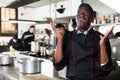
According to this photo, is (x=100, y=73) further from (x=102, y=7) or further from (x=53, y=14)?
(x=53, y=14)

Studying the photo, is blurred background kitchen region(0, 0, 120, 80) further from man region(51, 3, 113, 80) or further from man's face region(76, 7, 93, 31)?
man's face region(76, 7, 93, 31)

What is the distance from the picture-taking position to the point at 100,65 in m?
1.69

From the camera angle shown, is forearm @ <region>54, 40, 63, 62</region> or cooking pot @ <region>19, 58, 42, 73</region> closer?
forearm @ <region>54, 40, 63, 62</region>

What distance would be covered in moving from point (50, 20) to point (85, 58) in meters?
3.19

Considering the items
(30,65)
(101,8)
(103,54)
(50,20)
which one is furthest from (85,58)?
(101,8)

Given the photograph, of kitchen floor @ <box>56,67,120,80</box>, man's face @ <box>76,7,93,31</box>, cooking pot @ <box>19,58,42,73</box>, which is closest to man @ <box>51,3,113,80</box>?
man's face @ <box>76,7,93,31</box>

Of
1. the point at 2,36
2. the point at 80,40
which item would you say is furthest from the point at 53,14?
the point at 80,40

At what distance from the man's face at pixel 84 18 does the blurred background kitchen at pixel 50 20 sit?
482mm

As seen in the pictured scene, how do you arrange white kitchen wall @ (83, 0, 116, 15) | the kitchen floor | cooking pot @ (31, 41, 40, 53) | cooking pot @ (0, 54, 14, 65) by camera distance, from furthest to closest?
white kitchen wall @ (83, 0, 116, 15), cooking pot @ (0, 54, 14, 65), cooking pot @ (31, 41, 40, 53), the kitchen floor

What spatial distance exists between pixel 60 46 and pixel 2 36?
6.73 m

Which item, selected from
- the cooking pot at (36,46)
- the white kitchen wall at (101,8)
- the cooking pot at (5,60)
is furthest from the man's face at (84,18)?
the white kitchen wall at (101,8)

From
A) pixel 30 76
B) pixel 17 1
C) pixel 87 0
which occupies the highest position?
pixel 87 0

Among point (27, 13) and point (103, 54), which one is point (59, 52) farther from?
point (27, 13)

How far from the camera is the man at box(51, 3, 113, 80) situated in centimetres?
175
